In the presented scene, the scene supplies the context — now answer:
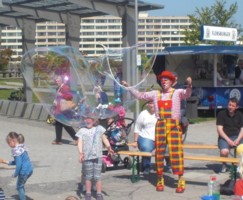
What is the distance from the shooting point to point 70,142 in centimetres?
1673

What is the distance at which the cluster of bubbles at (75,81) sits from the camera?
11938mm

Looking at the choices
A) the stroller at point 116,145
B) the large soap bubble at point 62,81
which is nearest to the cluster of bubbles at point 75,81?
the large soap bubble at point 62,81

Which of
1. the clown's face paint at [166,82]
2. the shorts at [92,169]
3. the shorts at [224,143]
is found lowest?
the shorts at [92,169]

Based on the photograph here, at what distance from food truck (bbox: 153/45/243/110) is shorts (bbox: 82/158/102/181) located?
45.7ft

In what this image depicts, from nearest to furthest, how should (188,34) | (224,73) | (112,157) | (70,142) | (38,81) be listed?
1. (112,157)
2. (38,81)
3. (70,142)
4. (224,73)
5. (188,34)

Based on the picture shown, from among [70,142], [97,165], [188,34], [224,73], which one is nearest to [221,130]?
[97,165]

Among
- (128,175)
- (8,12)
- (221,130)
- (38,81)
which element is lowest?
(128,175)

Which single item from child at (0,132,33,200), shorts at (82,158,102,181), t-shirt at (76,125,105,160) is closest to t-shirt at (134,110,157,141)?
t-shirt at (76,125,105,160)

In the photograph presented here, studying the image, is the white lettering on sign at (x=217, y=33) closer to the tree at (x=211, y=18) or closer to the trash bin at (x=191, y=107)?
the trash bin at (x=191, y=107)

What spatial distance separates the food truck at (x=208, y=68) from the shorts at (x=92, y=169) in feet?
45.7

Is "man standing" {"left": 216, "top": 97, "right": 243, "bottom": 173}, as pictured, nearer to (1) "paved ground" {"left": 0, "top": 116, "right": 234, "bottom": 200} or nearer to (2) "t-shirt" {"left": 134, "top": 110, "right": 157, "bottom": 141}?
(1) "paved ground" {"left": 0, "top": 116, "right": 234, "bottom": 200}

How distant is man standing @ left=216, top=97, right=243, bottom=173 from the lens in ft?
37.2

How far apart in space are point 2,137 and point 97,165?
920 centimetres

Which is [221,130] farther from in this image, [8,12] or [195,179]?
[8,12]
